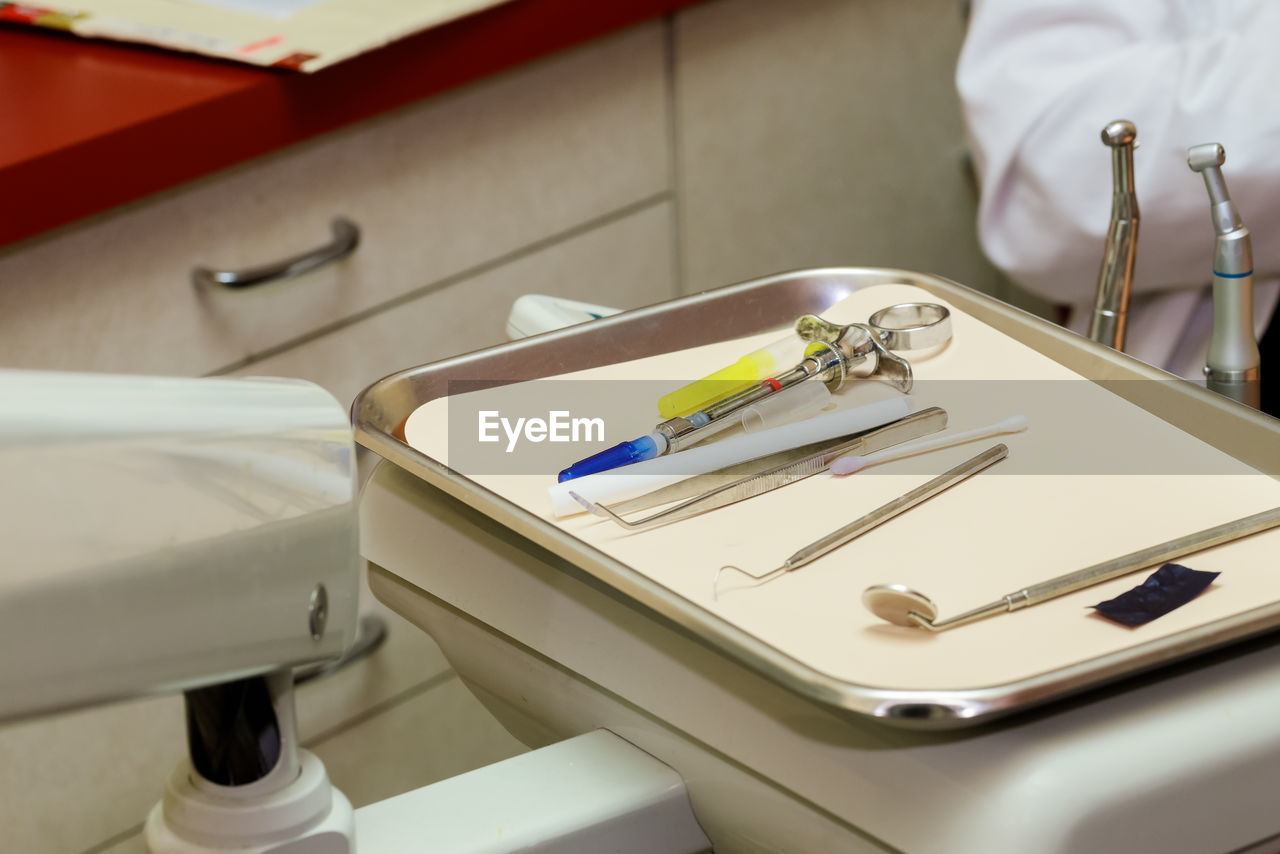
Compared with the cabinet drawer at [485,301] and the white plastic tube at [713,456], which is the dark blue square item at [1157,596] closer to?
the white plastic tube at [713,456]

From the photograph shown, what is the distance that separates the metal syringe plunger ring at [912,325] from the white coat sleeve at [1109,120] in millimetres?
314

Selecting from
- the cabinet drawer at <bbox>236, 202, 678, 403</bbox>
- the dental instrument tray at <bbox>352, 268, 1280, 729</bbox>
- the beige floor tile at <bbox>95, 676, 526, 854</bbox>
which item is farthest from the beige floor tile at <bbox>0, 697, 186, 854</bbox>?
the dental instrument tray at <bbox>352, 268, 1280, 729</bbox>

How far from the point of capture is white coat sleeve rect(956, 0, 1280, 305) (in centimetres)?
81

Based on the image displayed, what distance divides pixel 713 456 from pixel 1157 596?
139 mm

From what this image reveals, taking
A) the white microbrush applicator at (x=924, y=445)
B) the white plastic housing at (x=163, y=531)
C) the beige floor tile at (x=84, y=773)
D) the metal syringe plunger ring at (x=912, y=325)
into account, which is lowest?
the beige floor tile at (x=84, y=773)

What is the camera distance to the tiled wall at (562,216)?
87 cm

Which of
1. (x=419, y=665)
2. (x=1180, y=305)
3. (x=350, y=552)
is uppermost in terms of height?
(x=350, y=552)

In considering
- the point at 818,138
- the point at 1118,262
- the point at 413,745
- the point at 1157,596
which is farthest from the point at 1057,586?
the point at 818,138

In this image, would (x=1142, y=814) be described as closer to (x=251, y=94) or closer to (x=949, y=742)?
(x=949, y=742)

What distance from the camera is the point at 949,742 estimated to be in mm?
335

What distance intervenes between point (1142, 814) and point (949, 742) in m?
0.05

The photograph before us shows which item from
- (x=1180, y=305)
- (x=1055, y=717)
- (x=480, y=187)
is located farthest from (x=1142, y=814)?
(x=480, y=187)

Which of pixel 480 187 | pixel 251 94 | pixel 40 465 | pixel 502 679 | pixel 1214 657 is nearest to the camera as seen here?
pixel 40 465

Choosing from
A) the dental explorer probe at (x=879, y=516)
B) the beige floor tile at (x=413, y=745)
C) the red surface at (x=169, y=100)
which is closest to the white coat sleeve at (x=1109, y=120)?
the red surface at (x=169, y=100)
